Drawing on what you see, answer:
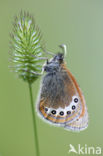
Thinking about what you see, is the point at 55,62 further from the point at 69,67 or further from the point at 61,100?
the point at 69,67

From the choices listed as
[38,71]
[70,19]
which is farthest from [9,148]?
[70,19]

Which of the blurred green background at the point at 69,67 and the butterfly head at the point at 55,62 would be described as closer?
the butterfly head at the point at 55,62

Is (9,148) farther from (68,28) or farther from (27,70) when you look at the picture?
(68,28)

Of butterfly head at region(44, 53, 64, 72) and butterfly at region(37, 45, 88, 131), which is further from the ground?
butterfly head at region(44, 53, 64, 72)

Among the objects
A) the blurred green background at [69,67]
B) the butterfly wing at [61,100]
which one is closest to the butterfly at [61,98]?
the butterfly wing at [61,100]

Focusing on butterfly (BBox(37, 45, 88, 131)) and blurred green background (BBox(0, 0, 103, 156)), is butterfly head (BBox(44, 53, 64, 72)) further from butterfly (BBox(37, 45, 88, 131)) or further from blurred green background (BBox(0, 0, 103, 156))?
blurred green background (BBox(0, 0, 103, 156))

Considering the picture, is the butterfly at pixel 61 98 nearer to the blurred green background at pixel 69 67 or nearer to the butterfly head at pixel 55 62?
the butterfly head at pixel 55 62

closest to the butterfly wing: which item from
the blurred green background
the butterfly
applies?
the butterfly
